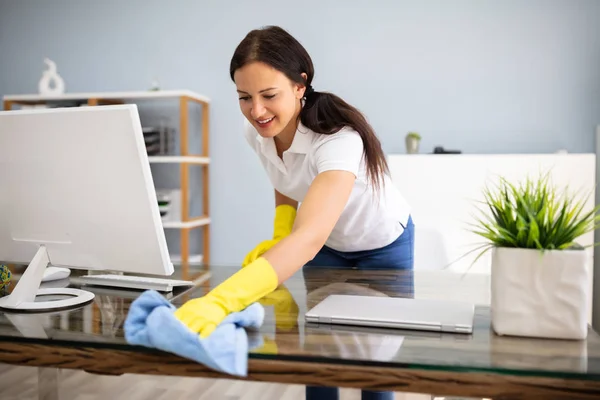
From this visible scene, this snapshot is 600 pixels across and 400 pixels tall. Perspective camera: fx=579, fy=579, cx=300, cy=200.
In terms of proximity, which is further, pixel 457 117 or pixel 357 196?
pixel 457 117

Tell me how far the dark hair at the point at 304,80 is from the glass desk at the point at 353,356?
1.57 ft

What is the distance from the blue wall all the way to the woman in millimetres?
1690

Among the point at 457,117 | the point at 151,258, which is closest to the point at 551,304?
the point at 151,258

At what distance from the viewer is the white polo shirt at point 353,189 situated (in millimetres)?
1337

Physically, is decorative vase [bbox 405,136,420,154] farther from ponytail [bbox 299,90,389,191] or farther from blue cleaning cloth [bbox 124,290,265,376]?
blue cleaning cloth [bbox 124,290,265,376]

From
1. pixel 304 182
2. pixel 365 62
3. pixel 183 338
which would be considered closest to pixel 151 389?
pixel 304 182

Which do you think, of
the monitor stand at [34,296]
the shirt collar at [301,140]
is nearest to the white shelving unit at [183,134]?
the shirt collar at [301,140]

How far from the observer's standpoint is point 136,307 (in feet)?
2.72

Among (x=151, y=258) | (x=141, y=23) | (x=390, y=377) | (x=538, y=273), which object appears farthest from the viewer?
(x=141, y=23)

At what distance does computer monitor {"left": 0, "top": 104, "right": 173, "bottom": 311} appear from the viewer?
1.07 metres

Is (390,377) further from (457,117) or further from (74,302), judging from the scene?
(457,117)

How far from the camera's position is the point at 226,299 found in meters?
0.91

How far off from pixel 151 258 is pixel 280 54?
566 millimetres

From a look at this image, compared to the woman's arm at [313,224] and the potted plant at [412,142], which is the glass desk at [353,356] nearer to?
the woman's arm at [313,224]
